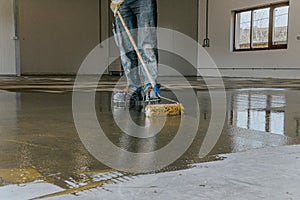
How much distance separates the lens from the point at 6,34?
10273 mm

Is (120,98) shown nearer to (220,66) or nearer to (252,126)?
(252,126)

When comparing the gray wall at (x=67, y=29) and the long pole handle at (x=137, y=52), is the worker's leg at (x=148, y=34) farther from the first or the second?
the gray wall at (x=67, y=29)

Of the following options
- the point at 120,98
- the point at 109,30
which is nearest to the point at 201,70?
the point at 109,30

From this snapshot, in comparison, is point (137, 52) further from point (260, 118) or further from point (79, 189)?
point (79, 189)

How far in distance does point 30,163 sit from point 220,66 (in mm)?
10780

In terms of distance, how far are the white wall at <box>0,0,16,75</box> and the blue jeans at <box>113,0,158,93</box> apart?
8471 millimetres

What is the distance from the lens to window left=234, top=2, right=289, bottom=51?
9.53 m

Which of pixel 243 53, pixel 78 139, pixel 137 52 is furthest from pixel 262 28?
pixel 78 139

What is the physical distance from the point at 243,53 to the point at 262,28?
0.95 meters

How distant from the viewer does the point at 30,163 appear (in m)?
1.06

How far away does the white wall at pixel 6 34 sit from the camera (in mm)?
10266

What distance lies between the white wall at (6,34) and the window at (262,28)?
6.58 metres

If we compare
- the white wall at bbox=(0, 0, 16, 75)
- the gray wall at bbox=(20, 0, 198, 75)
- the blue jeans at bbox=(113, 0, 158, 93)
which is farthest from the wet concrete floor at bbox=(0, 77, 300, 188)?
the gray wall at bbox=(20, 0, 198, 75)

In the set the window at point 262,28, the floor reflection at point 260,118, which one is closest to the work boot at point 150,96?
the floor reflection at point 260,118
